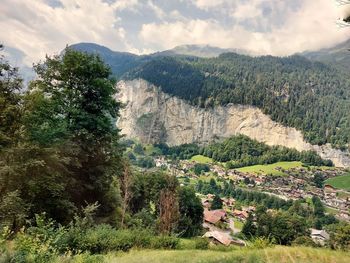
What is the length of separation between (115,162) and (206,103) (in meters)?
170

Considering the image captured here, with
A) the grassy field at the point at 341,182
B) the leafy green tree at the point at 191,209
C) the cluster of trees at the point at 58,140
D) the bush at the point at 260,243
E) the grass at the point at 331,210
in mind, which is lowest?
the grass at the point at 331,210

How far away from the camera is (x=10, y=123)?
15820 millimetres

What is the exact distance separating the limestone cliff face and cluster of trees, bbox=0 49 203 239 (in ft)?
502

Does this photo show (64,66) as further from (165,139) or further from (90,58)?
(165,139)

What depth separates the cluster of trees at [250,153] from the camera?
149 metres

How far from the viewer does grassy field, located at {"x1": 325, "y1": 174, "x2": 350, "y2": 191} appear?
12180cm

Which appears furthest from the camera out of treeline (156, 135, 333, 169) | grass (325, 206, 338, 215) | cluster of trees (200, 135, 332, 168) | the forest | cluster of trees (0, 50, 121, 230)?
treeline (156, 135, 333, 169)

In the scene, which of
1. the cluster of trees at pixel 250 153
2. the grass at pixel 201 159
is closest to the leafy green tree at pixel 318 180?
the cluster of trees at pixel 250 153

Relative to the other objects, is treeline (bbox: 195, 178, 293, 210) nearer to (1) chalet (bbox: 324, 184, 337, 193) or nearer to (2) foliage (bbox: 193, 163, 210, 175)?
(2) foliage (bbox: 193, 163, 210, 175)

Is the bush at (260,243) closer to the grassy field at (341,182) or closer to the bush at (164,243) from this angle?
the bush at (164,243)

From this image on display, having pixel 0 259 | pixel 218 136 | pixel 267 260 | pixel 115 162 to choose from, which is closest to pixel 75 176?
pixel 115 162

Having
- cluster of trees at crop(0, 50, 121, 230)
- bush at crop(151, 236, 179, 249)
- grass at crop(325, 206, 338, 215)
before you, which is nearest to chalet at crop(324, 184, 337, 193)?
grass at crop(325, 206, 338, 215)

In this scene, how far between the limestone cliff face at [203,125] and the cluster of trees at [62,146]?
153 meters

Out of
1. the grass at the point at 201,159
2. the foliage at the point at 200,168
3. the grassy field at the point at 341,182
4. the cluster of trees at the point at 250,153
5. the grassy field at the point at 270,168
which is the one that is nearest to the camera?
the grassy field at the point at 341,182
